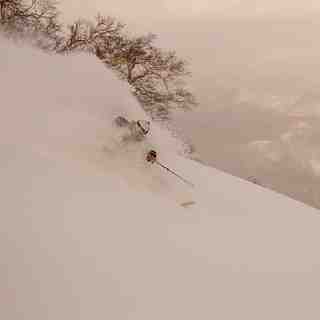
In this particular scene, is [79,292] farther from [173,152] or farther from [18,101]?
[173,152]

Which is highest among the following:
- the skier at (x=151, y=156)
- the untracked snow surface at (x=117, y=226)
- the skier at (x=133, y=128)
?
the skier at (x=133, y=128)

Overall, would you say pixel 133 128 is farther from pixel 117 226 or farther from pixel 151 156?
pixel 117 226

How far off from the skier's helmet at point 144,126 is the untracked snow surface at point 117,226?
0.19 metres

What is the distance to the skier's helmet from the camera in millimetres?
7829

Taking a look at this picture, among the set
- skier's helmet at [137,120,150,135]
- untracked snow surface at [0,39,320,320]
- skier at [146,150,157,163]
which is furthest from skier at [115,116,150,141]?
skier at [146,150,157,163]

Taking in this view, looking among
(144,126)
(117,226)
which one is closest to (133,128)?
(144,126)

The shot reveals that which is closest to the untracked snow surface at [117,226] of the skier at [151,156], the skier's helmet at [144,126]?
the skier at [151,156]

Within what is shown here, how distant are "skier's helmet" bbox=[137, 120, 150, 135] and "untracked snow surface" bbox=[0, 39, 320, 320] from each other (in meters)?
0.19

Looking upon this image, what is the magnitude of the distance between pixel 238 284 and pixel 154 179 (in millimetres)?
2010

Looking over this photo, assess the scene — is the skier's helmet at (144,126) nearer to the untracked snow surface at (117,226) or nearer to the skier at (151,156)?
the untracked snow surface at (117,226)

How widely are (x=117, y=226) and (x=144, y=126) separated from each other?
2.55 m

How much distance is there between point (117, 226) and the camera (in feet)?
19.5

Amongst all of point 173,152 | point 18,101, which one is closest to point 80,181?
point 18,101

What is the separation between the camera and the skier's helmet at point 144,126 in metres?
7.83
